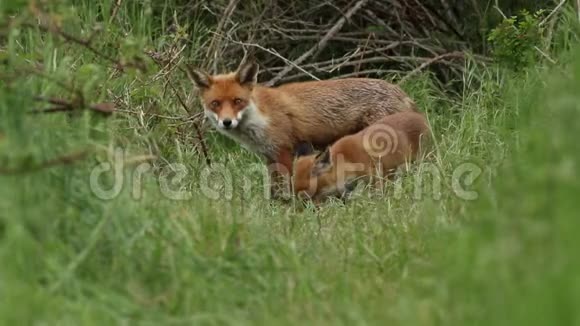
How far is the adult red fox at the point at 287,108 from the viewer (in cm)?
884

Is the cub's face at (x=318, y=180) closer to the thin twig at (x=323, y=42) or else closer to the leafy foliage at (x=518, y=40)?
the leafy foliage at (x=518, y=40)

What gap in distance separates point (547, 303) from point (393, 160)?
5033 millimetres

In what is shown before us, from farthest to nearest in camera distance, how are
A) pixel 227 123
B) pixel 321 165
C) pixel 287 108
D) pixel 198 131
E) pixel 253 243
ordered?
1. pixel 198 131
2. pixel 287 108
3. pixel 227 123
4. pixel 321 165
5. pixel 253 243

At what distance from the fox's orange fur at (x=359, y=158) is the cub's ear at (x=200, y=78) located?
1.07 metres

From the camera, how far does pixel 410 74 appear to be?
9992 mm

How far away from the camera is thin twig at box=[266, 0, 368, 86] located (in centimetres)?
1039

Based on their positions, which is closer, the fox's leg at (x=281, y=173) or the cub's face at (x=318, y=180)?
the cub's face at (x=318, y=180)

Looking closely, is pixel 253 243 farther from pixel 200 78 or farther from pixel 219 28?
pixel 219 28

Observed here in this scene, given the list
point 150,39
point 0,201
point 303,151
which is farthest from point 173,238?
point 150,39

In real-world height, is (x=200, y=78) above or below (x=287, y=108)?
above

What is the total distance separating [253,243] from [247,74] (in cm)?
386

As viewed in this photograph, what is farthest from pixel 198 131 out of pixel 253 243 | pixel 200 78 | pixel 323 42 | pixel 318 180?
pixel 253 243

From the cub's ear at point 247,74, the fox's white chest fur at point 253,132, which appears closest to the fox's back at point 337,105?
the fox's white chest fur at point 253,132

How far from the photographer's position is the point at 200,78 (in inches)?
346
